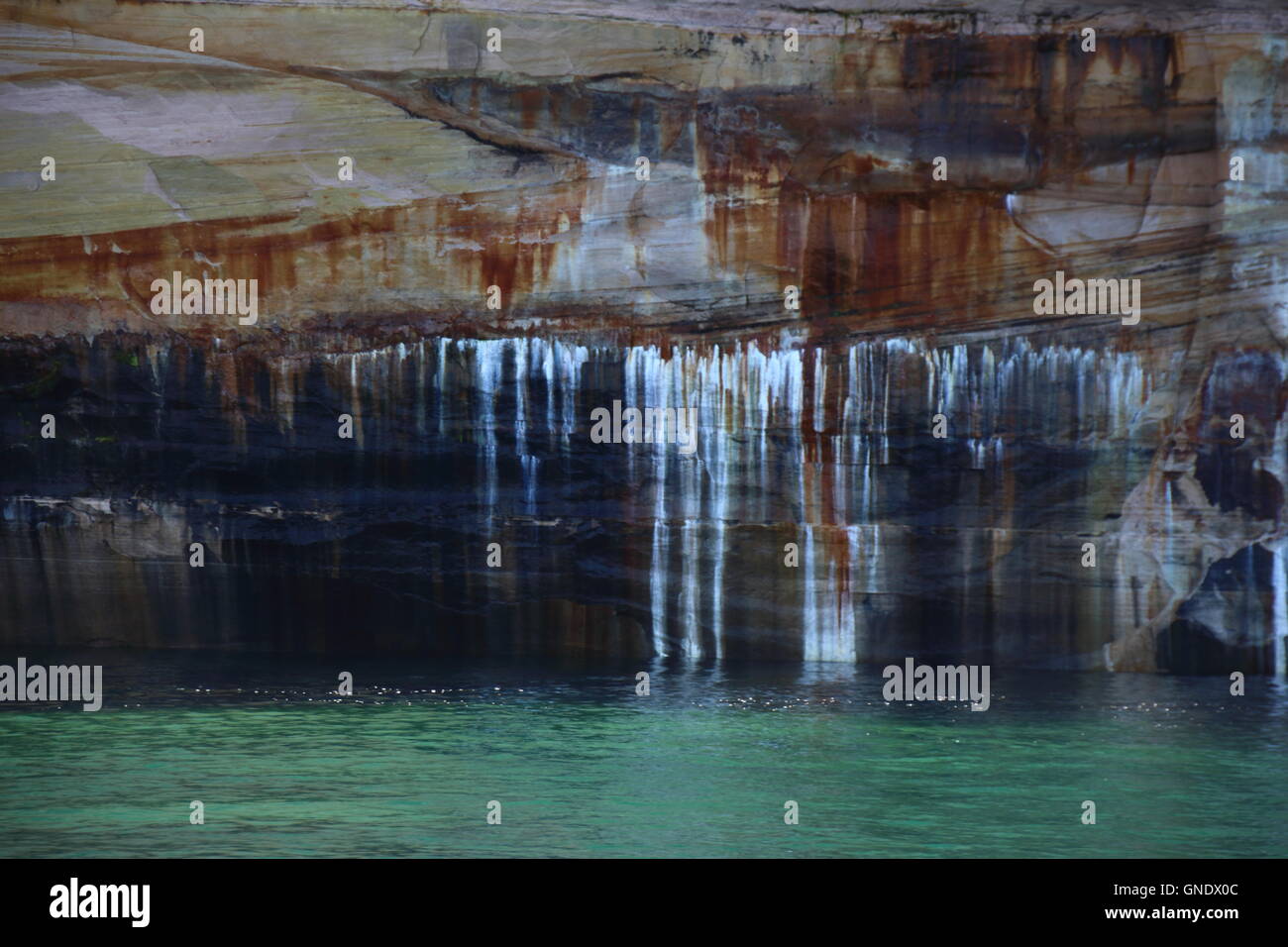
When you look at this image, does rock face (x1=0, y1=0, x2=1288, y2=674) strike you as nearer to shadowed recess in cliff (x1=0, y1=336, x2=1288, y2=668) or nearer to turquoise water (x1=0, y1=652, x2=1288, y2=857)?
shadowed recess in cliff (x1=0, y1=336, x2=1288, y2=668)

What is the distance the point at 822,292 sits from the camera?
1125cm

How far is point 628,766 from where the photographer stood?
24.4 feet

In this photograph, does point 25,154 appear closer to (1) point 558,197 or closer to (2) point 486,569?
(1) point 558,197

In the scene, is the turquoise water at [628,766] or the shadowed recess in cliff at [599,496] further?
the shadowed recess in cliff at [599,496]

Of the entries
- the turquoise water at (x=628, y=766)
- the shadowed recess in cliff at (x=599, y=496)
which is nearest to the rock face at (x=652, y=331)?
the shadowed recess in cliff at (x=599, y=496)

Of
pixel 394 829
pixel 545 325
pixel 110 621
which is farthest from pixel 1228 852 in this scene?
pixel 110 621

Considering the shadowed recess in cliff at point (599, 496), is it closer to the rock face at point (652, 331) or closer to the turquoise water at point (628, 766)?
the rock face at point (652, 331)

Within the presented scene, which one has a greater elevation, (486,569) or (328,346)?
(328,346)

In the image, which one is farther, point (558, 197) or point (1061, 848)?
point (558, 197)

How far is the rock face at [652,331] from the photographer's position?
11.1 meters

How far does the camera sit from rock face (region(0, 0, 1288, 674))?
11062mm

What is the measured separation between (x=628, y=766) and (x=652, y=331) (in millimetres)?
4737

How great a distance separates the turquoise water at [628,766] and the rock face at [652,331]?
29.0 inches

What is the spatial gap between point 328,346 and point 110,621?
2805 mm
